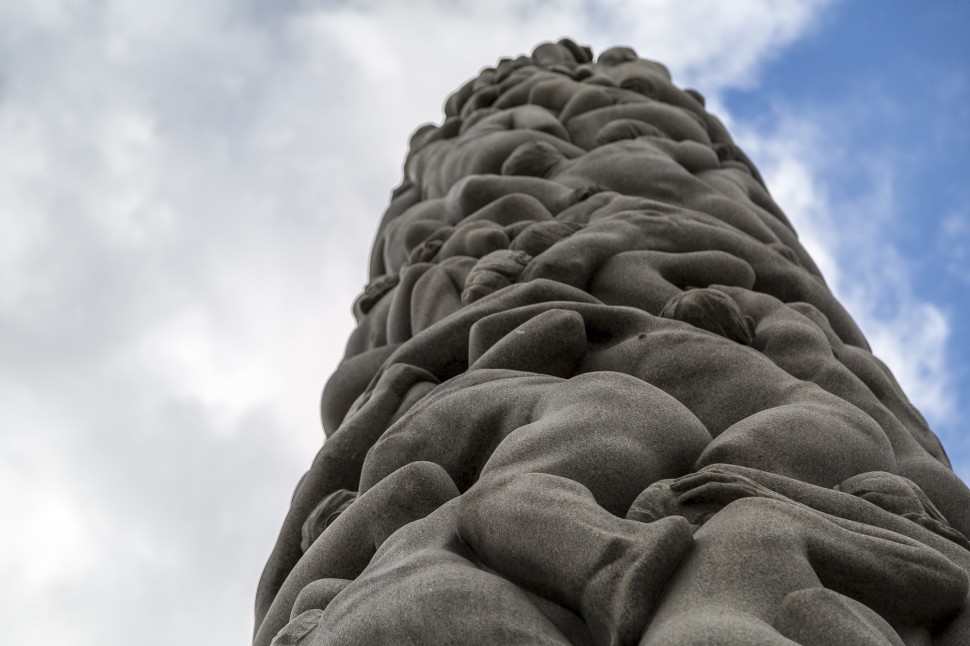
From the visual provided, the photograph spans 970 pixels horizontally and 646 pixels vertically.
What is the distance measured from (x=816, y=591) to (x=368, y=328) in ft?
22.0

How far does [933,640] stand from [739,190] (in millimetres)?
6607

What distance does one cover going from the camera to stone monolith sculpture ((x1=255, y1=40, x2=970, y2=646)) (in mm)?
3941

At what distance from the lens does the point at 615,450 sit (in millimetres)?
4852

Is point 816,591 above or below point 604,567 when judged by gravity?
below

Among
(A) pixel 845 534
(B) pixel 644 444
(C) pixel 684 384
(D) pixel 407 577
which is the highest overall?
(C) pixel 684 384

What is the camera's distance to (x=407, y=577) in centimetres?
425

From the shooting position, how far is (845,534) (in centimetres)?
416

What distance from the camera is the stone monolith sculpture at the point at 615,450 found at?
394 cm

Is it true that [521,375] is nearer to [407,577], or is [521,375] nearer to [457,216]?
[407,577]

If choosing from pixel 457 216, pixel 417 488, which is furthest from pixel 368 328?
pixel 417 488

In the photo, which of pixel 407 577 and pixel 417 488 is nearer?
pixel 407 577

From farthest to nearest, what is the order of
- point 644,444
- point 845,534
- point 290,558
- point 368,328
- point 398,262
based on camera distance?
1. point 398,262
2. point 368,328
3. point 290,558
4. point 644,444
5. point 845,534

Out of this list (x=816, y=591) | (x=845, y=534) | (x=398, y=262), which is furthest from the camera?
(x=398, y=262)

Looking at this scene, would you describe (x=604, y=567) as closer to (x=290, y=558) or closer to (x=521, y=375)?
(x=521, y=375)
